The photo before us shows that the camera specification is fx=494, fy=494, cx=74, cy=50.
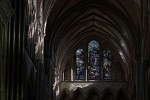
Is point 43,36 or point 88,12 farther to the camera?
point 88,12

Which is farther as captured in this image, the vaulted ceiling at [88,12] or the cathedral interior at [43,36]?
the vaulted ceiling at [88,12]

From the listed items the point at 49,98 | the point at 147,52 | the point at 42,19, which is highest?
the point at 42,19

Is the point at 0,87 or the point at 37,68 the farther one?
the point at 37,68

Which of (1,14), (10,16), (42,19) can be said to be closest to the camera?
(1,14)

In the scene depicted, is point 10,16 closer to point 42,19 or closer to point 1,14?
point 1,14

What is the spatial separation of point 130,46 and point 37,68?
15639 mm

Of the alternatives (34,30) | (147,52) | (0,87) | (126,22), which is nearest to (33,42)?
(34,30)

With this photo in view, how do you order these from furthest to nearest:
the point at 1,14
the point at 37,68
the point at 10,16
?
1. the point at 37,68
2. the point at 10,16
3. the point at 1,14

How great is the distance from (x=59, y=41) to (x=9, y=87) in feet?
85.0

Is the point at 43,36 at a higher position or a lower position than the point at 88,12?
lower

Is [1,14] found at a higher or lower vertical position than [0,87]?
higher

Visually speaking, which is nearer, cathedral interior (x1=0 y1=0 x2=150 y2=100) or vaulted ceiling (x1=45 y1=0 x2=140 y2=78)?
cathedral interior (x1=0 y1=0 x2=150 y2=100)

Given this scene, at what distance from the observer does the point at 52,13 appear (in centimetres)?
4462

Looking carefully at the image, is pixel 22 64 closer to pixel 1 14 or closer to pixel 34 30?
pixel 1 14
